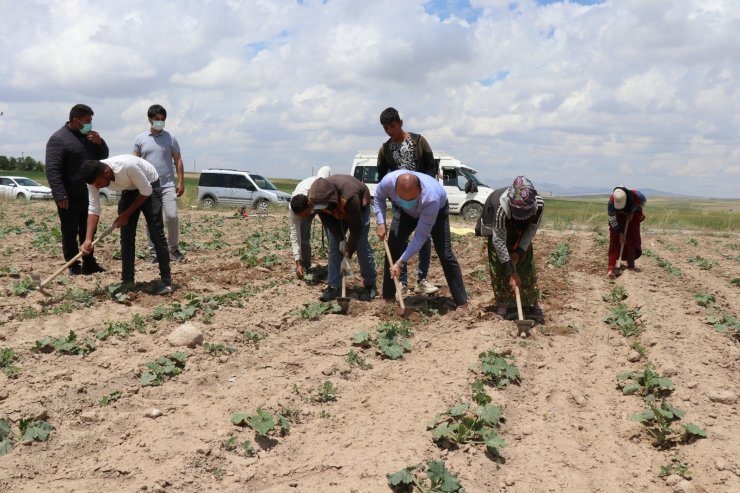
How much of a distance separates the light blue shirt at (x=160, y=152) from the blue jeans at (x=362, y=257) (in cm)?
251

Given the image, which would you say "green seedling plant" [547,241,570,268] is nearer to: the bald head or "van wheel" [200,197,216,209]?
the bald head

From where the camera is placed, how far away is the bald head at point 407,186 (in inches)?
218

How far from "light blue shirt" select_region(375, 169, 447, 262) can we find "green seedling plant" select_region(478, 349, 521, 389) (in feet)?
4.40

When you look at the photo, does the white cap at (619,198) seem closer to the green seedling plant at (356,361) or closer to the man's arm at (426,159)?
the man's arm at (426,159)

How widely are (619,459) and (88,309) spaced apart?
15.0ft

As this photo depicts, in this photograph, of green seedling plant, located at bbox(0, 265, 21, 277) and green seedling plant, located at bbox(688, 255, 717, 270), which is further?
green seedling plant, located at bbox(688, 255, 717, 270)

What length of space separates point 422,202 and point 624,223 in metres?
4.43

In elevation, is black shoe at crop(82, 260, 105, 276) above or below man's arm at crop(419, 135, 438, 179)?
below

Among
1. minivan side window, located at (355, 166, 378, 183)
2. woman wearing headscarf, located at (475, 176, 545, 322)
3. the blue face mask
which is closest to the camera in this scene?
woman wearing headscarf, located at (475, 176, 545, 322)

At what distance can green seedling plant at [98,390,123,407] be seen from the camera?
158 inches

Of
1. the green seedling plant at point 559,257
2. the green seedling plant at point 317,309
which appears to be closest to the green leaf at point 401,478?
the green seedling plant at point 317,309

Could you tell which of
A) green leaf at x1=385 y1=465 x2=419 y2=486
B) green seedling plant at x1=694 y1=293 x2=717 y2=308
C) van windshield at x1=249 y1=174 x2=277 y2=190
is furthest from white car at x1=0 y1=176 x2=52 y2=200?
green leaf at x1=385 y1=465 x2=419 y2=486

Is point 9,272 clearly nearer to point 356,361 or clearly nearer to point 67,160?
point 67,160

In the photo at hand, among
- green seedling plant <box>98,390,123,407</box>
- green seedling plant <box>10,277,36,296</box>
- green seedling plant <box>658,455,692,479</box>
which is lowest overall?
green seedling plant <box>658,455,692,479</box>
